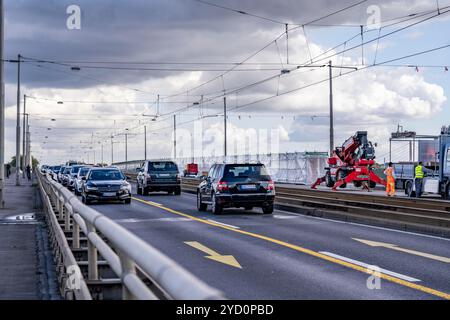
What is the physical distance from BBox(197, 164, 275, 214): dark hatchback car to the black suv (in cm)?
1506

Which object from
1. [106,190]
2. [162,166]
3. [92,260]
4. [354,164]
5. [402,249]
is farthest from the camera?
[354,164]

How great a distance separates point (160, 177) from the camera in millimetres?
39594

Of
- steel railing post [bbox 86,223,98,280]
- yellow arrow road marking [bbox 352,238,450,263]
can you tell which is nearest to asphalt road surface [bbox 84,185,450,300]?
yellow arrow road marking [bbox 352,238,450,263]

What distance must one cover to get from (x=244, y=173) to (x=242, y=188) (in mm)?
579

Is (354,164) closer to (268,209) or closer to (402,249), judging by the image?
(268,209)

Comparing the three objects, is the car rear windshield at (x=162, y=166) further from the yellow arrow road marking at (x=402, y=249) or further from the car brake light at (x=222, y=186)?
the yellow arrow road marking at (x=402, y=249)

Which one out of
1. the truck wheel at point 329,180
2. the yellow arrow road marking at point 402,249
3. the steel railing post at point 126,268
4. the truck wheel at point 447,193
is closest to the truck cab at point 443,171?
the truck wheel at point 447,193

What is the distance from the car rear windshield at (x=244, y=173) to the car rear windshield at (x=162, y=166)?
50.7ft

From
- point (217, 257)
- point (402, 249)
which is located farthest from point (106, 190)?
point (402, 249)

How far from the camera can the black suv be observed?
39500 millimetres

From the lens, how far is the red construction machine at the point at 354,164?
49.7m

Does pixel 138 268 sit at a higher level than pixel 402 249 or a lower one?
higher
